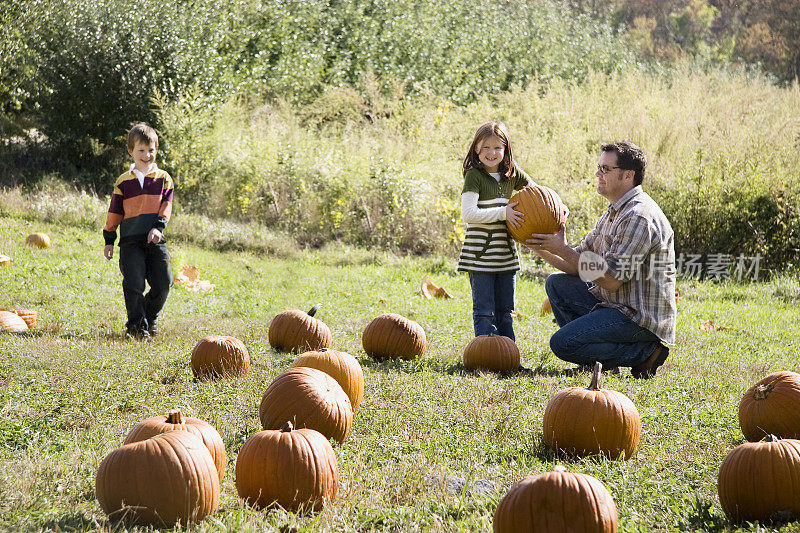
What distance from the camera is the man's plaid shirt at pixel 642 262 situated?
5293 millimetres

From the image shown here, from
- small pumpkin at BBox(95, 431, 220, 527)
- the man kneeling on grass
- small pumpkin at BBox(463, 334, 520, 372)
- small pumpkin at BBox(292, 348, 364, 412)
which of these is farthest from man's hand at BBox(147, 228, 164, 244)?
small pumpkin at BBox(95, 431, 220, 527)

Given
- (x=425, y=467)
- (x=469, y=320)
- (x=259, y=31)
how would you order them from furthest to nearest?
1. (x=259, y=31)
2. (x=469, y=320)
3. (x=425, y=467)

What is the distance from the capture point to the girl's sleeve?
6.04 m

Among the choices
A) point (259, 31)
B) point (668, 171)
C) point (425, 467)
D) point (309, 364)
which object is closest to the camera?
point (425, 467)

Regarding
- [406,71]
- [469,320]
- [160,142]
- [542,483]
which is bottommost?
[469,320]

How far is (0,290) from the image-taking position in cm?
812

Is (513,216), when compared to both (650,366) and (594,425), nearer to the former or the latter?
(650,366)

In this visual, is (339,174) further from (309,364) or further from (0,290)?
(309,364)

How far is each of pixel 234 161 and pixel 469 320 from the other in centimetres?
748

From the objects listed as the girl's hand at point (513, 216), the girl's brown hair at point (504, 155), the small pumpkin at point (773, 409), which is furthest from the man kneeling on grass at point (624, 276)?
the small pumpkin at point (773, 409)

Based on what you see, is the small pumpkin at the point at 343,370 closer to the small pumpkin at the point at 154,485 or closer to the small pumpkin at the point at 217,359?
the small pumpkin at the point at 217,359

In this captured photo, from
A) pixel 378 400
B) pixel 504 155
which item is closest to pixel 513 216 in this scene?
pixel 504 155

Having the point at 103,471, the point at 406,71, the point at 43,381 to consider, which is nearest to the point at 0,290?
the point at 43,381

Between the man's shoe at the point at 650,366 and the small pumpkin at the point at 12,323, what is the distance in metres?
5.11
